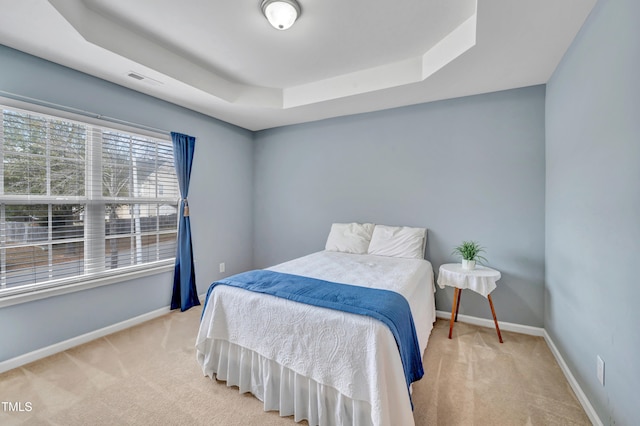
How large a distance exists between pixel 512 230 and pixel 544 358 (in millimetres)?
1140

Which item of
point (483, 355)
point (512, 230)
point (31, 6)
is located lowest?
point (483, 355)

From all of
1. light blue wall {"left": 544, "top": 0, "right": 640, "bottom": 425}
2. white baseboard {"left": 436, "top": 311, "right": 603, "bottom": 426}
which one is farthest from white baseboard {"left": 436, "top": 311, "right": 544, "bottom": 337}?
light blue wall {"left": 544, "top": 0, "right": 640, "bottom": 425}

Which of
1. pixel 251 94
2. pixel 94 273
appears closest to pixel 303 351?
pixel 94 273

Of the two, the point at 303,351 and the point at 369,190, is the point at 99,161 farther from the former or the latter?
the point at 369,190

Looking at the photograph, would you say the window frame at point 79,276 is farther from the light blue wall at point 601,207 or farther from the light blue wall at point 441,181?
the light blue wall at point 601,207

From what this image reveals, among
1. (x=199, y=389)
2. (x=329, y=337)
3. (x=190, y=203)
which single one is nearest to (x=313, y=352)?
(x=329, y=337)

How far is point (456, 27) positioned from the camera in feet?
6.84

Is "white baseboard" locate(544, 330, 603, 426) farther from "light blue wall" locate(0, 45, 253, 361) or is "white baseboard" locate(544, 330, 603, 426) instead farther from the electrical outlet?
"light blue wall" locate(0, 45, 253, 361)

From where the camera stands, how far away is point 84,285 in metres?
2.42

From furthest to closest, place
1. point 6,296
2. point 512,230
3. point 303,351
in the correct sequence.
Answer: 1. point 512,230
2. point 6,296
3. point 303,351

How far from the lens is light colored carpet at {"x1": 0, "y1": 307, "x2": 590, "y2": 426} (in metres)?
1.59

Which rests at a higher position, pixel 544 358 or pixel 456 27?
pixel 456 27

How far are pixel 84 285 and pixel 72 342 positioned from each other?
19.2 inches

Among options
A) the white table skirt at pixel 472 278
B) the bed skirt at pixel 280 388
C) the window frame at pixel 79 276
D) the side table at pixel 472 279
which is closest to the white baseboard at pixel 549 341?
the side table at pixel 472 279
